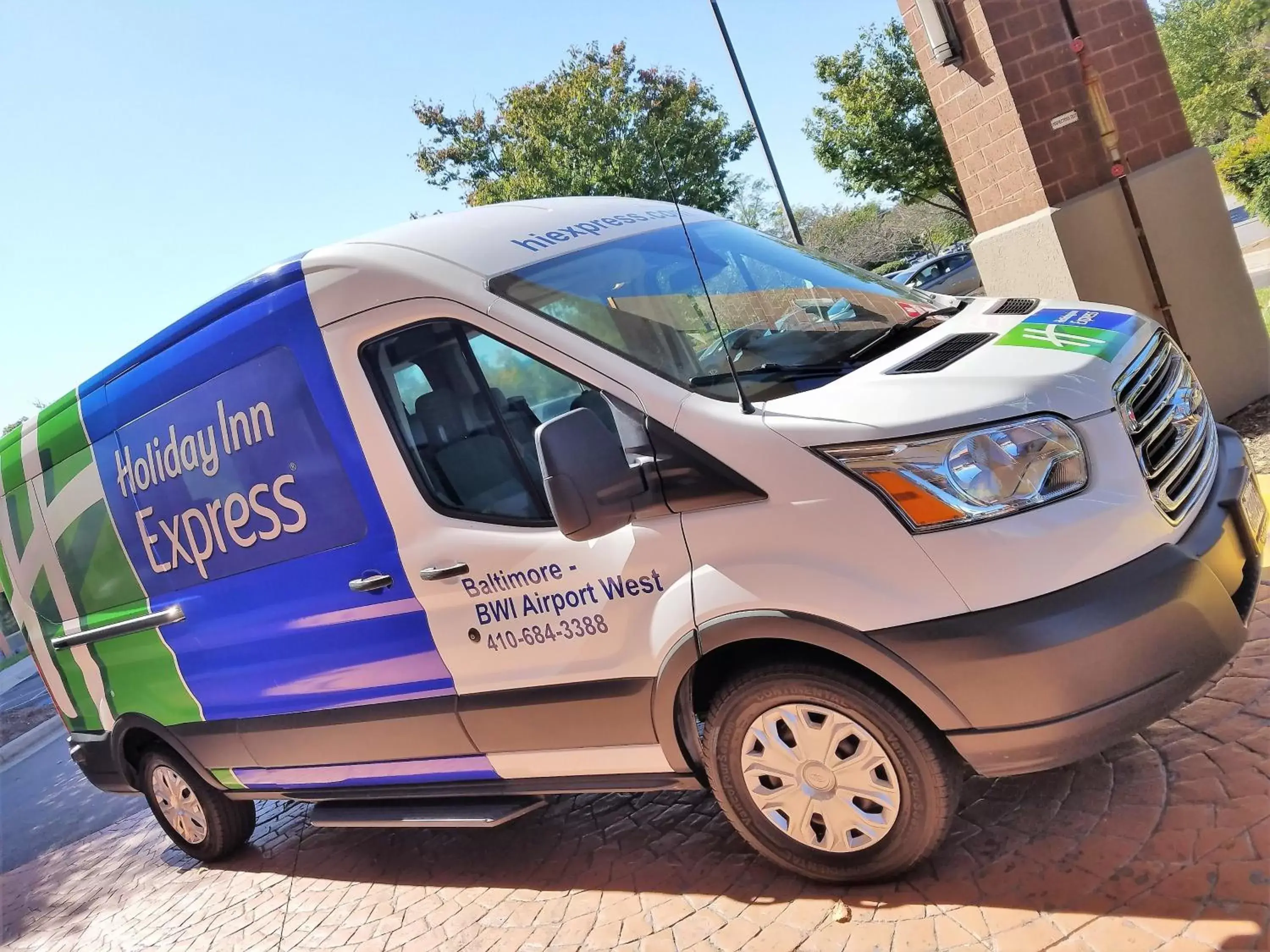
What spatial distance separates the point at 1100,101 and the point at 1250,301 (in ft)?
5.01

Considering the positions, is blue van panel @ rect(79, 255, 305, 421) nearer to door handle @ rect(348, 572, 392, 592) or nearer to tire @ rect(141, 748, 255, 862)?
door handle @ rect(348, 572, 392, 592)

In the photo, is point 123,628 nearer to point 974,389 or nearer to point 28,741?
point 974,389

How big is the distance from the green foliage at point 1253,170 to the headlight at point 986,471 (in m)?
14.3

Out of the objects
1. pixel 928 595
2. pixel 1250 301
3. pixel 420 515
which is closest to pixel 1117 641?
pixel 928 595

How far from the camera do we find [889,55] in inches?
1046

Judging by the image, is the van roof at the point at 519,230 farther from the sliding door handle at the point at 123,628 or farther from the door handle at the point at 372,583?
the sliding door handle at the point at 123,628

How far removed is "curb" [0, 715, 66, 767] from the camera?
14961 millimetres

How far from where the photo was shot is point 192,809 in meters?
5.70

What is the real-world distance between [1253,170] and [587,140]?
12.5 meters

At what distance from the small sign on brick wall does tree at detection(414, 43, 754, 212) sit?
13.1m

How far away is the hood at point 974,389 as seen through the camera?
2.72 m

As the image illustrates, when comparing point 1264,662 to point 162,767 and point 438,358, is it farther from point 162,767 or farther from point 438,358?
point 162,767

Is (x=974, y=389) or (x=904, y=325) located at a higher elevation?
(x=904, y=325)

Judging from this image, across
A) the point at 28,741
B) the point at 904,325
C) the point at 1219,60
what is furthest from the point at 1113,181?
the point at 1219,60
